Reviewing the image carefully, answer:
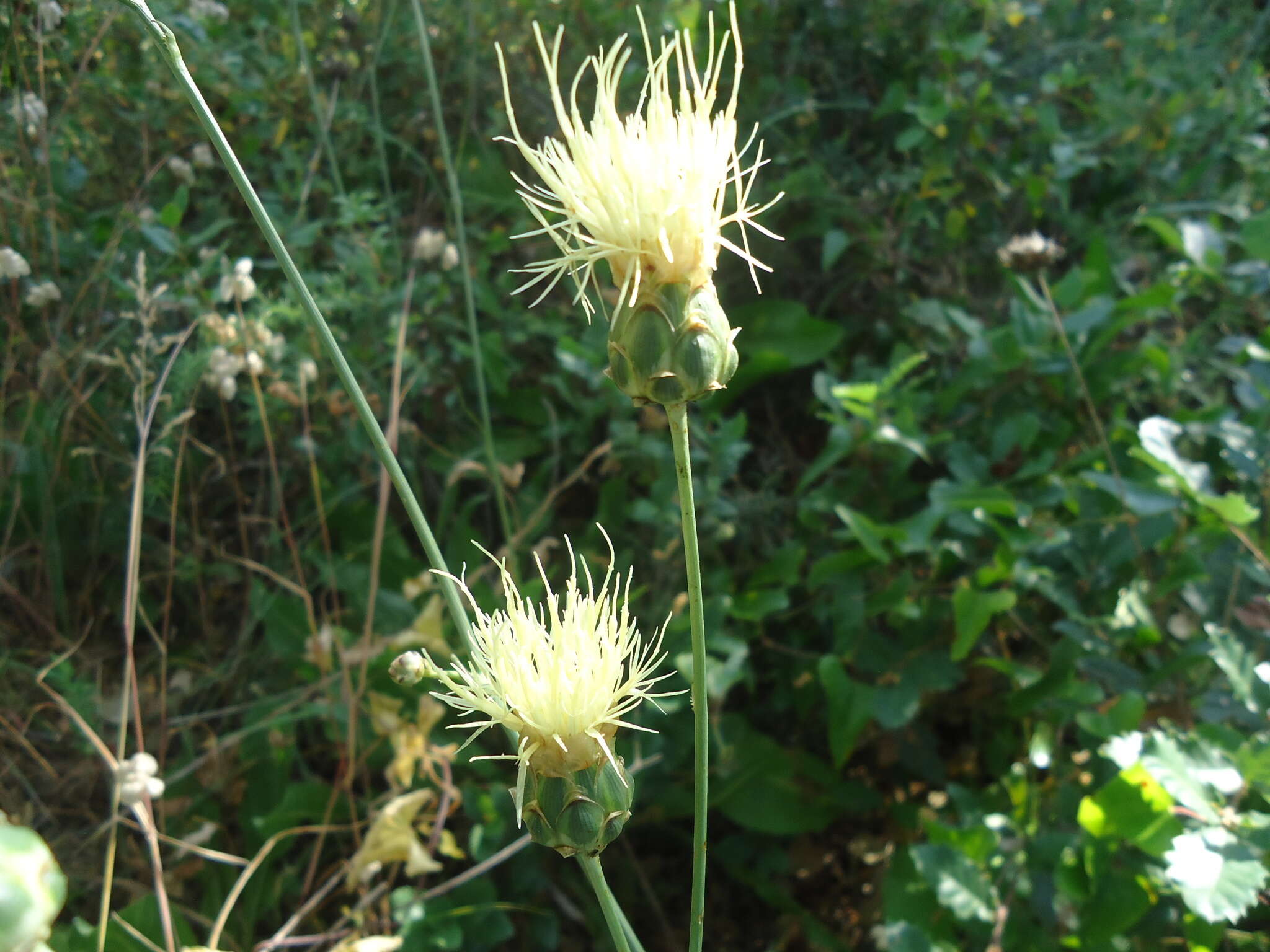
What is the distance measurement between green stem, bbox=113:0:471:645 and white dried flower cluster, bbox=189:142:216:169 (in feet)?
4.04

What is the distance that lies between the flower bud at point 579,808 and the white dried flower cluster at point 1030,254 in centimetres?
150

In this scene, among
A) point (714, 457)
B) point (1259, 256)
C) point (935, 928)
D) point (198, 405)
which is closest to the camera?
point (935, 928)

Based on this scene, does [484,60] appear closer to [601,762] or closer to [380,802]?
[380,802]

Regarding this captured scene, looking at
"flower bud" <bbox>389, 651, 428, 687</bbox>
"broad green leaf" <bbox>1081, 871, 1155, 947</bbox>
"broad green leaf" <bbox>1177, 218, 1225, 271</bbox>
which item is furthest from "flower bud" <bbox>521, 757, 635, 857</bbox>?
"broad green leaf" <bbox>1177, 218, 1225, 271</bbox>

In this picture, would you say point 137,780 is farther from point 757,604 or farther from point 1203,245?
point 1203,245

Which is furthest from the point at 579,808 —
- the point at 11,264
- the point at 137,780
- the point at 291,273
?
the point at 11,264

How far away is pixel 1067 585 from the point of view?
5.41 ft

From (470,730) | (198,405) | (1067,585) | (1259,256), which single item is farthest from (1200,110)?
(198,405)

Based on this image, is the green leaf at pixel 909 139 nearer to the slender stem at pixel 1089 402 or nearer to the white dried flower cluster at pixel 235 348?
the slender stem at pixel 1089 402

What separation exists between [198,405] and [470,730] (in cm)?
82

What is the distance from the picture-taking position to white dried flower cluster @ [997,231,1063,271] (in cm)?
187

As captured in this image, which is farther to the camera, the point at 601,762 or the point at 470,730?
the point at 470,730

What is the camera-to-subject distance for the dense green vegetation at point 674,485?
153cm

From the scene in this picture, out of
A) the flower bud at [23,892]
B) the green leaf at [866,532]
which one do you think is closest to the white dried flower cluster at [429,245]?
the green leaf at [866,532]
